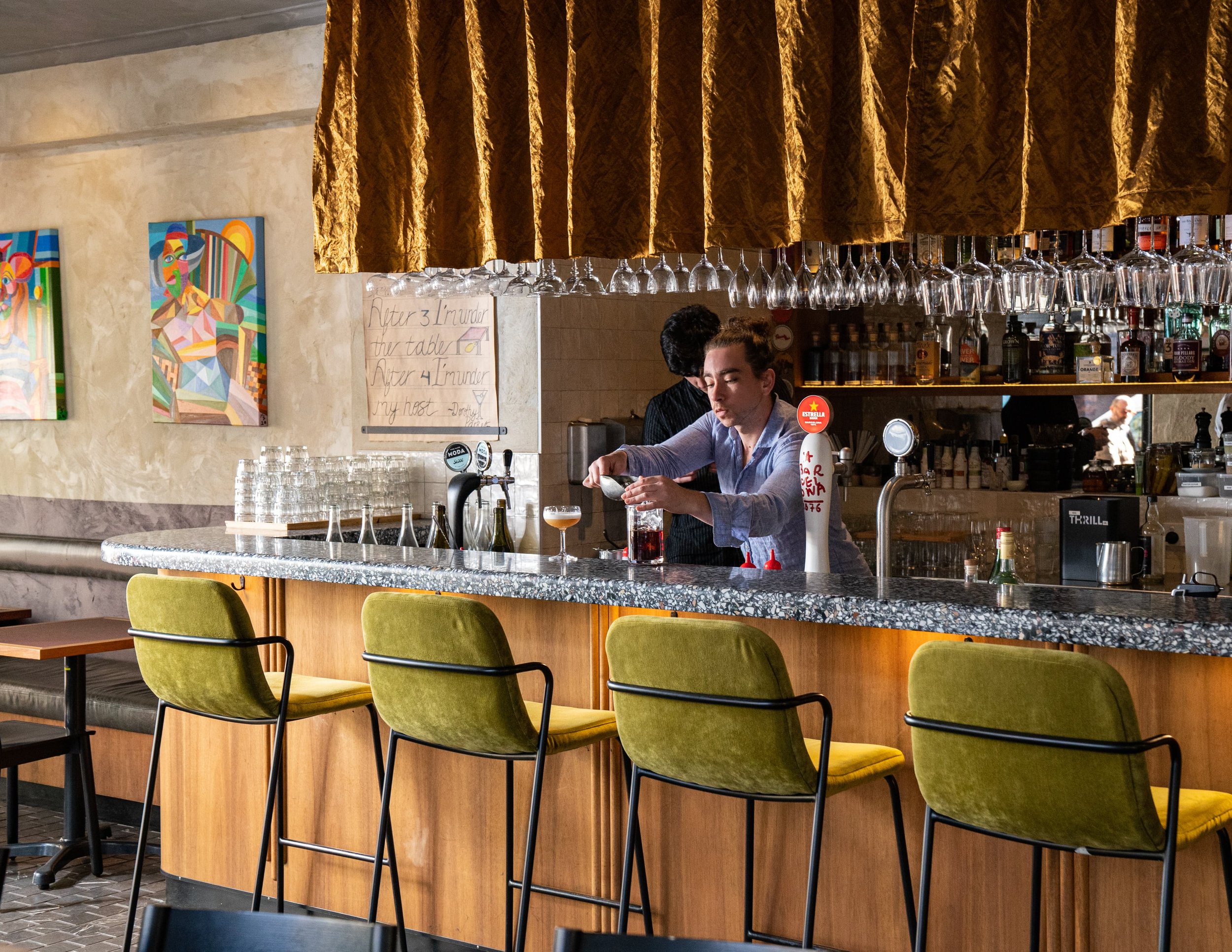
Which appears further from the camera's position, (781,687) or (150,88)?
(150,88)

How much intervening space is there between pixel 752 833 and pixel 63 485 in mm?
4816

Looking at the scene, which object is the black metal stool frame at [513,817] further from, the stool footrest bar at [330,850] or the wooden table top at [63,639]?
the wooden table top at [63,639]

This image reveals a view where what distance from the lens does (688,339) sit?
16.3 feet

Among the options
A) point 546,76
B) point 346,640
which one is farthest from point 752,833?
point 546,76

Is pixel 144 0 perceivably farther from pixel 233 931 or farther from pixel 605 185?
pixel 233 931

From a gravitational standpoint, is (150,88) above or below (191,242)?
above

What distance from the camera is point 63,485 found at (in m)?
6.81

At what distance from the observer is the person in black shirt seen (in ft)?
16.4

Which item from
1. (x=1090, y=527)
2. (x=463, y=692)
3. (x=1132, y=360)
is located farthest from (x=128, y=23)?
(x=1132, y=360)

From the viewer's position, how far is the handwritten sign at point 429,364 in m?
5.49

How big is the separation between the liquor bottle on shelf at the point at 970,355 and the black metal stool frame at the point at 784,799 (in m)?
3.93

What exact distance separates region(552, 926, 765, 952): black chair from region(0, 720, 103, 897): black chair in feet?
12.1

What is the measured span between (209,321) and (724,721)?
4.24 metres

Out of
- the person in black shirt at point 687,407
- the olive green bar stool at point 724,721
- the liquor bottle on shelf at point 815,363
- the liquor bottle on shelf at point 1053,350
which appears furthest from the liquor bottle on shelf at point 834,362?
the olive green bar stool at point 724,721
